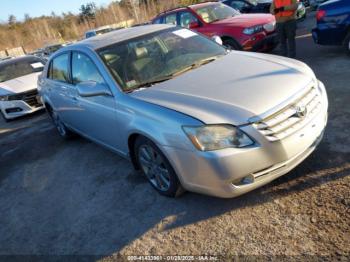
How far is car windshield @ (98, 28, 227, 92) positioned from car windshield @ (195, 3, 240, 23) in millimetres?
4750

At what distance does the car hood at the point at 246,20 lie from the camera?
8148 millimetres

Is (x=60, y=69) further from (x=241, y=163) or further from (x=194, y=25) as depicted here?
(x=194, y=25)

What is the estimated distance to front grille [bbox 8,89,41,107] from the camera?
8.56 meters

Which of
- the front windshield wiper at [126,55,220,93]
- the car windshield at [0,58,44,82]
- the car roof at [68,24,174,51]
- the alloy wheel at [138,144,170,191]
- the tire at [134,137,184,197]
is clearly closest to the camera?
the tire at [134,137,184,197]

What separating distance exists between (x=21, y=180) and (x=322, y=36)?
6.01 metres

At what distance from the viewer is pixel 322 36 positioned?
6.86m

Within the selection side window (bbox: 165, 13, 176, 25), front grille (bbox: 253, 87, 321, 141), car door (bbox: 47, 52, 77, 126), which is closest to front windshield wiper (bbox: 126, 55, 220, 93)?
front grille (bbox: 253, 87, 321, 141)

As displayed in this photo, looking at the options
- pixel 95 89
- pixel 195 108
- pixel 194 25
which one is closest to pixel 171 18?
pixel 194 25

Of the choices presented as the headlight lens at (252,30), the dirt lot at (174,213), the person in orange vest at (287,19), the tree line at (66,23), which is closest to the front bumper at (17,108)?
the dirt lot at (174,213)

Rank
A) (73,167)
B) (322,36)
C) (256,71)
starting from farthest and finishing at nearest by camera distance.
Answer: (322,36) < (73,167) < (256,71)

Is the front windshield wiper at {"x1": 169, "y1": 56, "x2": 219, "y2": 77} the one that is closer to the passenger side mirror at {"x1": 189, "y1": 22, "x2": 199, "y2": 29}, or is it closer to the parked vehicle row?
the passenger side mirror at {"x1": 189, "y1": 22, "x2": 199, "y2": 29}

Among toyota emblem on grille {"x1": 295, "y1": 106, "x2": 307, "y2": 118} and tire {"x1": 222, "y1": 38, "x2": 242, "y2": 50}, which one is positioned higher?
toyota emblem on grille {"x1": 295, "y1": 106, "x2": 307, "y2": 118}

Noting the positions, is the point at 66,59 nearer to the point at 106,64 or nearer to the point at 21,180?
the point at 106,64

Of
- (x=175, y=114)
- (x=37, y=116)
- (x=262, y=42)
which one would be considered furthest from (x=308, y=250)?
(x=37, y=116)
